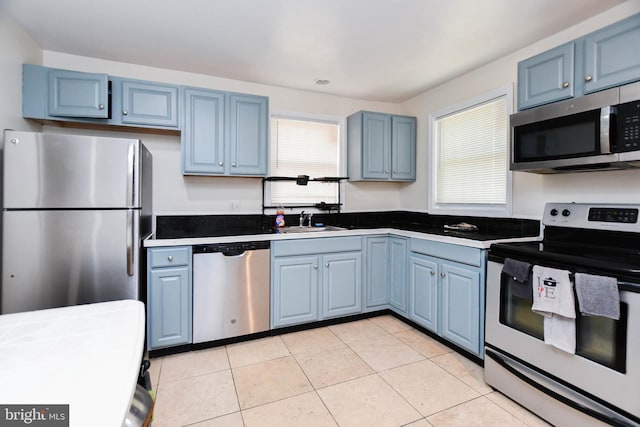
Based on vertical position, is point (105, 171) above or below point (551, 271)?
above

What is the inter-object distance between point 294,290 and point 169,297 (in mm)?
1021

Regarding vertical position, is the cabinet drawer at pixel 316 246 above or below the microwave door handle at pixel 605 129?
below

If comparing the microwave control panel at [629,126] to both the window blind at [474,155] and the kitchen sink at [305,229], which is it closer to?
the window blind at [474,155]

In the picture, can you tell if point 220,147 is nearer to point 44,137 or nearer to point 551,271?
point 44,137

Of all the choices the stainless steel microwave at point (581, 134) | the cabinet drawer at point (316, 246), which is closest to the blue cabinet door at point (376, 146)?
A: the cabinet drawer at point (316, 246)

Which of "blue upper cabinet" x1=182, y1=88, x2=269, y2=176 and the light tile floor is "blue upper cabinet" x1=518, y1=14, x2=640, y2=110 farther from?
"blue upper cabinet" x1=182, y1=88, x2=269, y2=176

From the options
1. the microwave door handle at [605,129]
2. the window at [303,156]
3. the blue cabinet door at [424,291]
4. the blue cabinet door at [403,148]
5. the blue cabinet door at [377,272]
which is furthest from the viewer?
the blue cabinet door at [403,148]

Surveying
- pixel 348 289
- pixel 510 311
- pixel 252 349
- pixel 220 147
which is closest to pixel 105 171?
pixel 220 147

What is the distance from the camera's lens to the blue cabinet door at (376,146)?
3447mm

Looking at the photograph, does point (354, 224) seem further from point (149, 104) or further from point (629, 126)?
point (629, 126)

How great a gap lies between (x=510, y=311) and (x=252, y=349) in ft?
6.28

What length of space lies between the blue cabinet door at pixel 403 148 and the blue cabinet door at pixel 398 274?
86 centimetres

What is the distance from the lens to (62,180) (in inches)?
79.6

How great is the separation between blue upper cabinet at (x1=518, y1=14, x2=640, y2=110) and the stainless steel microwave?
0.08 meters
